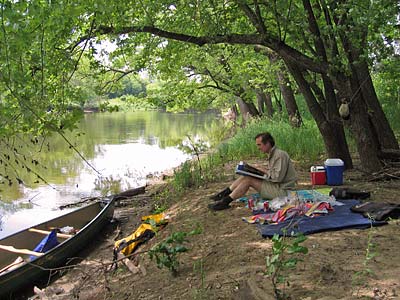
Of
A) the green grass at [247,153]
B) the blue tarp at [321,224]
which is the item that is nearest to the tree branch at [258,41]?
the blue tarp at [321,224]

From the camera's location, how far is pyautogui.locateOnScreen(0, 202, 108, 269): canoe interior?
7.22 meters

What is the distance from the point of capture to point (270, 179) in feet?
21.4

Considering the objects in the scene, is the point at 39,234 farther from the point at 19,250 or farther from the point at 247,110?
the point at 247,110

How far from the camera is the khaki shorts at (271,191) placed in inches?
253

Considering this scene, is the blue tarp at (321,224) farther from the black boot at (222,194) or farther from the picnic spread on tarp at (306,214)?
the black boot at (222,194)

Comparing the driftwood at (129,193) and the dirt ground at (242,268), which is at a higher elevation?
the dirt ground at (242,268)

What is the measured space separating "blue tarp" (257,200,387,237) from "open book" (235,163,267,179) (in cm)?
125

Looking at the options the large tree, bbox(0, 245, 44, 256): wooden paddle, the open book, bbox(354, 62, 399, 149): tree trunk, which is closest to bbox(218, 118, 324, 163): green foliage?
the large tree

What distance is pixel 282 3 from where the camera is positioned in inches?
264

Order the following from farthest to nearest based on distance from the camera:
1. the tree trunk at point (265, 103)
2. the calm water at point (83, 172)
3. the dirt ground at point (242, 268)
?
the tree trunk at point (265, 103), the calm water at point (83, 172), the dirt ground at point (242, 268)

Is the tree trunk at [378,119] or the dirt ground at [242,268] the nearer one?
the dirt ground at [242,268]

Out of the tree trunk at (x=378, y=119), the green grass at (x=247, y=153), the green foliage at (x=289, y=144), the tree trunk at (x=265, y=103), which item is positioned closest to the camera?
the tree trunk at (x=378, y=119)

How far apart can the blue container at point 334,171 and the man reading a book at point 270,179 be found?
1.16 metres

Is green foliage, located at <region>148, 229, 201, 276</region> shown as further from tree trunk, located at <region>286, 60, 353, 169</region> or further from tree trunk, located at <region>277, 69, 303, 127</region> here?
tree trunk, located at <region>277, 69, 303, 127</region>
